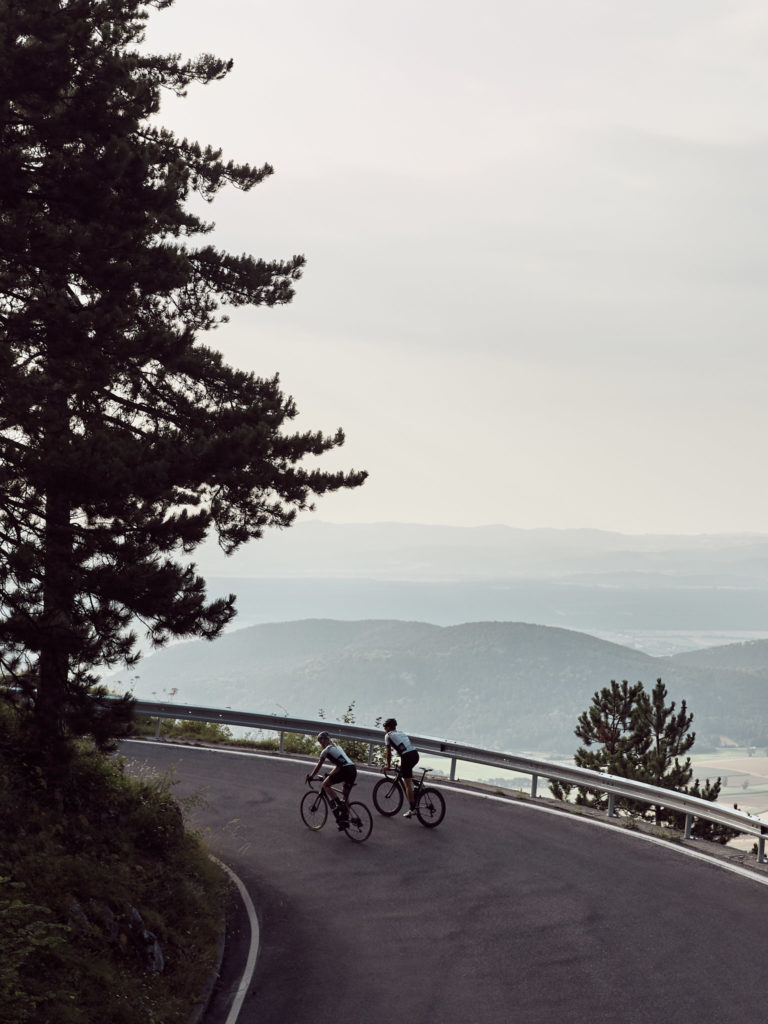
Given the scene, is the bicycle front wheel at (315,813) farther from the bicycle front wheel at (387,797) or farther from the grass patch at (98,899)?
the grass patch at (98,899)

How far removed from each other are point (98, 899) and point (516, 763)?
10718mm

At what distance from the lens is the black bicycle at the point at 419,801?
17844 millimetres

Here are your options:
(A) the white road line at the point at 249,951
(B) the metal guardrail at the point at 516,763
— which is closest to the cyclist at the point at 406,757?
(B) the metal guardrail at the point at 516,763

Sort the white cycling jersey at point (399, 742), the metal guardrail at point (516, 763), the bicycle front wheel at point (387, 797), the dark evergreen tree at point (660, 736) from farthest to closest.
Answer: the dark evergreen tree at point (660, 736), the bicycle front wheel at point (387, 797), the white cycling jersey at point (399, 742), the metal guardrail at point (516, 763)

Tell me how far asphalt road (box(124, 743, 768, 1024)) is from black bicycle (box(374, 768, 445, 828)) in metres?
0.29

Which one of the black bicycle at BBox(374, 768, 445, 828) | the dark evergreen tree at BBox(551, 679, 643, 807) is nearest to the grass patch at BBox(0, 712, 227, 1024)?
the black bicycle at BBox(374, 768, 445, 828)

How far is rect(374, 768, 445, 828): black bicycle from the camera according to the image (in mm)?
17844

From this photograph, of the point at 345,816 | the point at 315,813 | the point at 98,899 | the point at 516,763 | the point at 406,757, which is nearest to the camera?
the point at 98,899

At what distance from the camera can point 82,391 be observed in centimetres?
1398

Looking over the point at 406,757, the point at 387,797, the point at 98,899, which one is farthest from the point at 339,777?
the point at 98,899

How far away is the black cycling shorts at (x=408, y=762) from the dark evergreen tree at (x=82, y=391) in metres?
4.33

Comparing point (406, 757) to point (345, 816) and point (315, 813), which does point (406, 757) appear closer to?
point (345, 816)

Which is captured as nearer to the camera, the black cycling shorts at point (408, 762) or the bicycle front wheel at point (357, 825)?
the bicycle front wheel at point (357, 825)

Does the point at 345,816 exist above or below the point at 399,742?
below
